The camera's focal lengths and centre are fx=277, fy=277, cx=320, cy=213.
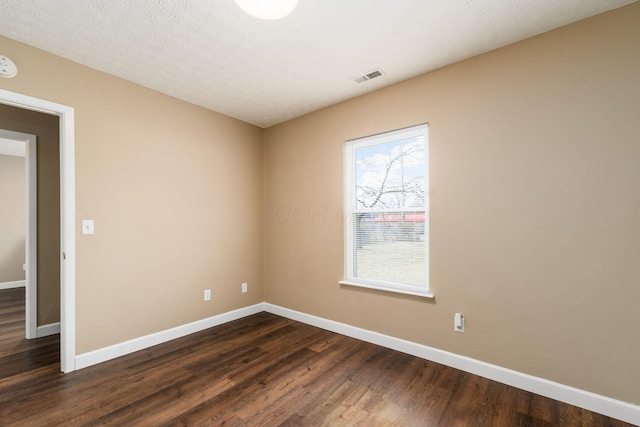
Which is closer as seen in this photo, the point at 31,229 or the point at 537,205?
the point at 537,205

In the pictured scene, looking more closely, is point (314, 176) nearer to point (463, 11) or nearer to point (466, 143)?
point (466, 143)

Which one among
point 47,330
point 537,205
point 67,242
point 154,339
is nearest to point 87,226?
point 67,242

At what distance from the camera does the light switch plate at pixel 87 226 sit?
8.16 ft

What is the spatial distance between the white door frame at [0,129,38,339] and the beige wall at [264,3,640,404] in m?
3.74

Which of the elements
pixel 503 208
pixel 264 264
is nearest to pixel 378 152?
pixel 503 208

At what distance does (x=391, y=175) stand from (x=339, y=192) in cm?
66

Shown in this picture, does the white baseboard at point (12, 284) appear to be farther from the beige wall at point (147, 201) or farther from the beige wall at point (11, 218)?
the beige wall at point (147, 201)

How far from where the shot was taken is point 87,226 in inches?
98.7

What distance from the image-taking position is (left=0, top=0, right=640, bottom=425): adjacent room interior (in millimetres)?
1873

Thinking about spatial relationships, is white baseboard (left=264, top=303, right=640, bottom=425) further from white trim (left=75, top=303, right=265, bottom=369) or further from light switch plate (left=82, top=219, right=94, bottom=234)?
light switch plate (left=82, top=219, right=94, bottom=234)

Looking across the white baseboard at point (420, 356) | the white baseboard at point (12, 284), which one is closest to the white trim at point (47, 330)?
the white baseboard at point (420, 356)

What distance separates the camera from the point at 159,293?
299 centimetres

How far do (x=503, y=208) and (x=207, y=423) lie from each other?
264 centimetres

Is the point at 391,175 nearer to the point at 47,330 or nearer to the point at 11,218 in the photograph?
the point at 47,330
